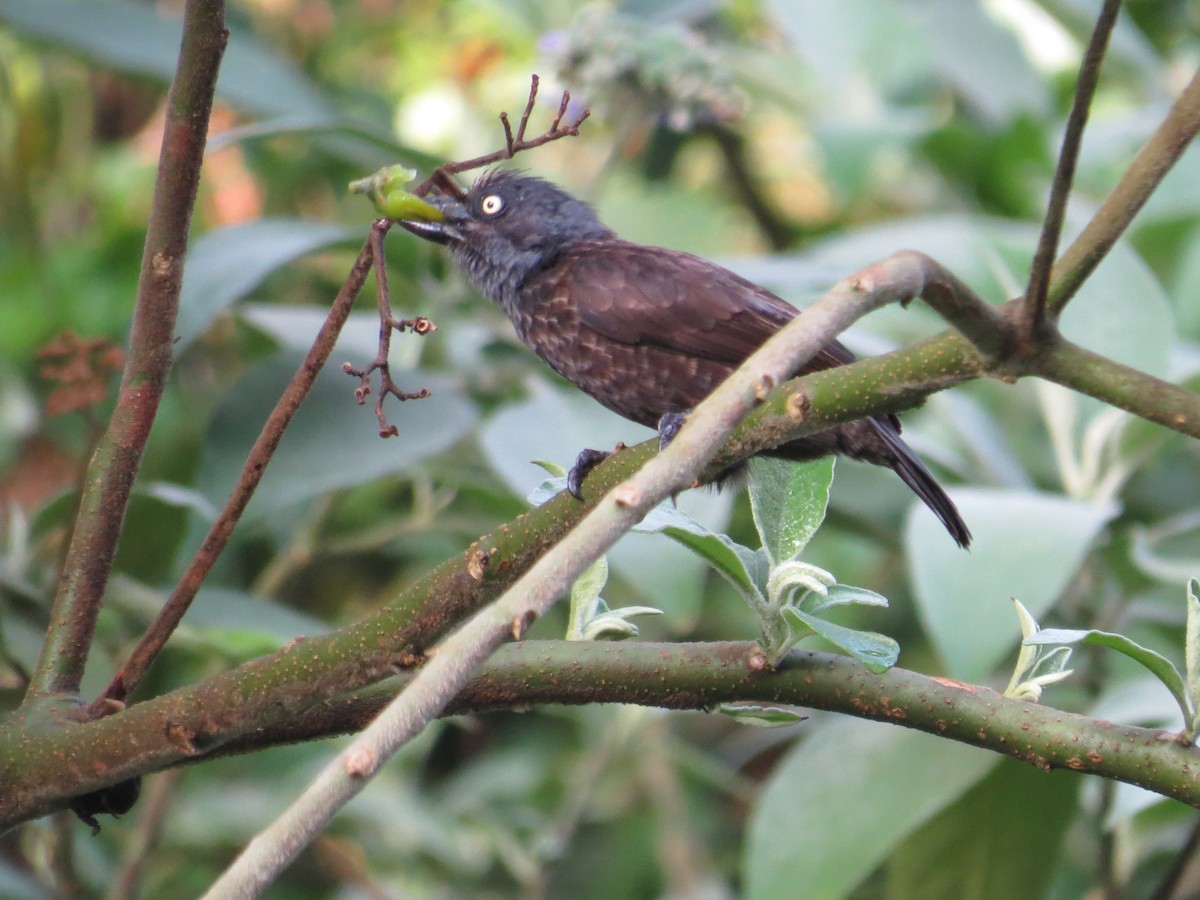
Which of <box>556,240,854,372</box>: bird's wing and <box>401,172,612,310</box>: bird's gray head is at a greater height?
<box>401,172,612,310</box>: bird's gray head

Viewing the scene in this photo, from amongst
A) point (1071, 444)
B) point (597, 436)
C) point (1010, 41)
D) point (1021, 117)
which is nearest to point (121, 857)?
point (597, 436)

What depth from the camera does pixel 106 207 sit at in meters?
4.10

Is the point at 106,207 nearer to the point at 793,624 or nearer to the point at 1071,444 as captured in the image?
the point at 1071,444

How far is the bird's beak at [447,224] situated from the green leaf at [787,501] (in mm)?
1291

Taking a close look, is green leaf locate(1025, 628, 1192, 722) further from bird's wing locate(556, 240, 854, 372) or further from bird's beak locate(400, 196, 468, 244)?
bird's beak locate(400, 196, 468, 244)

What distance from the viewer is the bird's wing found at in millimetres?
2373

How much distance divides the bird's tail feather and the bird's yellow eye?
95cm

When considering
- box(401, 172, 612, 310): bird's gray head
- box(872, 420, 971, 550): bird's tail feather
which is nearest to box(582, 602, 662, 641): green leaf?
box(872, 420, 971, 550): bird's tail feather

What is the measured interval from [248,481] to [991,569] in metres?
1.13

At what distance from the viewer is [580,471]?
1.73m

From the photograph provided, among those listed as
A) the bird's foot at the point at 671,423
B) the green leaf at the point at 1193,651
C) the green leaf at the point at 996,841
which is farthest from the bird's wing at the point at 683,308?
the green leaf at the point at 1193,651

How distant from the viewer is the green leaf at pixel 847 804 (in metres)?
2.02

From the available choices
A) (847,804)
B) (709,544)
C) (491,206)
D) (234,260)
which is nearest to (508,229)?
(491,206)

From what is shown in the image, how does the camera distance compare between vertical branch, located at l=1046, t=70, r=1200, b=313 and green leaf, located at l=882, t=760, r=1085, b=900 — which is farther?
green leaf, located at l=882, t=760, r=1085, b=900
